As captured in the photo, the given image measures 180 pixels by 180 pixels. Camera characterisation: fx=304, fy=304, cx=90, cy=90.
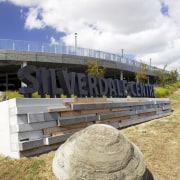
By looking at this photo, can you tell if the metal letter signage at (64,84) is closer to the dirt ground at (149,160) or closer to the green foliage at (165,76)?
the dirt ground at (149,160)

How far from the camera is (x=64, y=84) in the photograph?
10.2m

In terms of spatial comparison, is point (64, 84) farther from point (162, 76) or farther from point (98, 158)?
point (162, 76)

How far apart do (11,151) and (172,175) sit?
376cm

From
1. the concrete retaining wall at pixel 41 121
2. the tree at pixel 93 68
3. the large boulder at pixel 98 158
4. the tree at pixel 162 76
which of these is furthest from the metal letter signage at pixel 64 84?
the tree at pixel 162 76

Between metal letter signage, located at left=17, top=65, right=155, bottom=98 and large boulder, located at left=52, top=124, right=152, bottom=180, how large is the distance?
3.38 metres

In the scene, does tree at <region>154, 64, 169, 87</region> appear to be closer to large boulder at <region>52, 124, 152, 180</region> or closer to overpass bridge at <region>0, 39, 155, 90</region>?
overpass bridge at <region>0, 39, 155, 90</region>

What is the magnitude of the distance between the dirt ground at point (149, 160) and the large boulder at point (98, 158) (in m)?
1.00

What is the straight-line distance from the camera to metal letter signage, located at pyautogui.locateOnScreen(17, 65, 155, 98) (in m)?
8.66

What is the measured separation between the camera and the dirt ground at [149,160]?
6355mm

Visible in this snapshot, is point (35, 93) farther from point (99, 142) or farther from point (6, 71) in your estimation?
point (6, 71)

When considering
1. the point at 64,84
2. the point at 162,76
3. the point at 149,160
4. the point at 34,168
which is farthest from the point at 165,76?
the point at 34,168

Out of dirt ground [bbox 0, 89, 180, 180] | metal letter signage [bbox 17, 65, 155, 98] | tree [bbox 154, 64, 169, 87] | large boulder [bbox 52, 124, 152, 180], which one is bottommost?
dirt ground [bbox 0, 89, 180, 180]

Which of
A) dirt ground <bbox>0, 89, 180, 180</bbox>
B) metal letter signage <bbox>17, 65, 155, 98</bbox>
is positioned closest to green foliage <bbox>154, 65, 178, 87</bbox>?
metal letter signage <bbox>17, 65, 155, 98</bbox>

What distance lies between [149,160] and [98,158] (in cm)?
270
